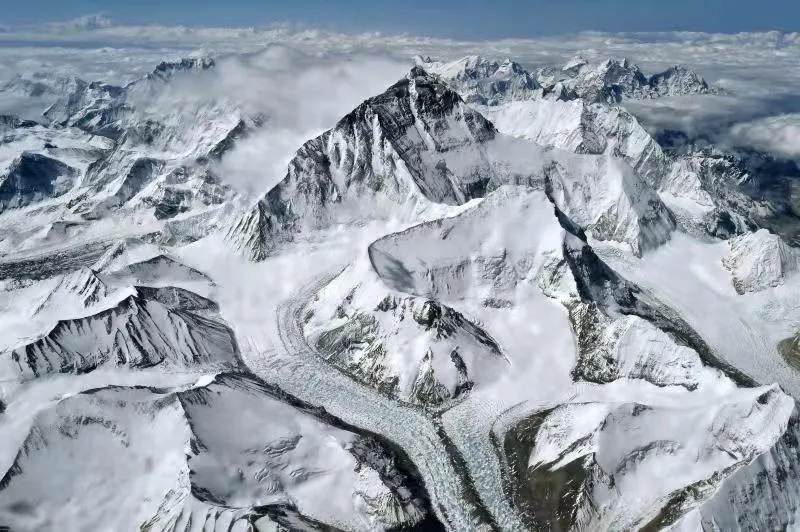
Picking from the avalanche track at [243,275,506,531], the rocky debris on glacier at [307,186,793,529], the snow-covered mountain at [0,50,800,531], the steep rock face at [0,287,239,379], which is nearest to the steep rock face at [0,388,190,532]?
the snow-covered mountain at [0,50,800,531]

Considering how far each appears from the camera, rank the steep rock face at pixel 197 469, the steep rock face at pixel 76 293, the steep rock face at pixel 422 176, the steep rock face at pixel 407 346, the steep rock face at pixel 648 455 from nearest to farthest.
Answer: the steep rock face at pixel 197 469 → the steep rock face at pixel 648 455 → the steep rock face at pixel 407 346 → the steep rock face at pixel 76 293 → the steep rock face at pixel 422 176

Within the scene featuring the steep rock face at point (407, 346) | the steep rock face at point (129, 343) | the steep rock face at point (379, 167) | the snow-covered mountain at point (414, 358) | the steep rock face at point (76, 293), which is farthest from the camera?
the steep rock face at point (379, 167)

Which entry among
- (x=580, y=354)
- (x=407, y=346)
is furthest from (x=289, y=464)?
(x=580, y=354)

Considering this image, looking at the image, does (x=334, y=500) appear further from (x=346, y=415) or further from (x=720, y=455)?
(x=720, y=455)

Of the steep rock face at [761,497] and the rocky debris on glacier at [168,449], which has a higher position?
the steep rock face at [761,497]

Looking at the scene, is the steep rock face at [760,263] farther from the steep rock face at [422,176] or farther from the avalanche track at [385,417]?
the avalanche track at [385,417]

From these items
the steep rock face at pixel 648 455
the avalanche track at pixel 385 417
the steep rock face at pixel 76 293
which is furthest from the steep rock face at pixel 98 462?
the steep rock face at pixel 648 455

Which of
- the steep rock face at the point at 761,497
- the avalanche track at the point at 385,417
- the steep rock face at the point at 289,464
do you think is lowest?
the avalanche track at the point at 385,417
